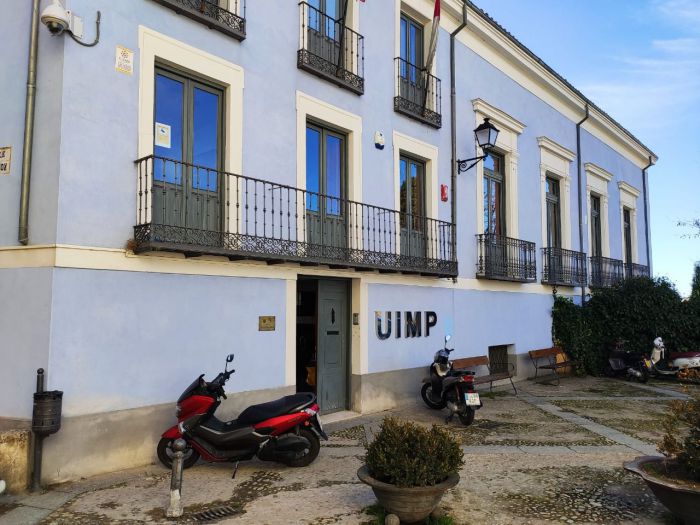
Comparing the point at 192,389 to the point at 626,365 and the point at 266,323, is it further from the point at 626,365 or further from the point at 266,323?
the point at 626,365

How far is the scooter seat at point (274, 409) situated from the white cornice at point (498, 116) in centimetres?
836

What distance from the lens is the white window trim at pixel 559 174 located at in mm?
14555

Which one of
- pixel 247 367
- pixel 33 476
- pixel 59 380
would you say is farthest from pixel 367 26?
pixel 33 476

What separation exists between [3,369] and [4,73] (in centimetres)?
328

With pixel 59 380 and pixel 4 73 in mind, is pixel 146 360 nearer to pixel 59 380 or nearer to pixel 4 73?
pixel 59 380

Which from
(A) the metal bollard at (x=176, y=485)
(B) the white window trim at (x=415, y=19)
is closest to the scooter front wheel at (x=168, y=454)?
(A) the metal bollard at (x=176, y=485)

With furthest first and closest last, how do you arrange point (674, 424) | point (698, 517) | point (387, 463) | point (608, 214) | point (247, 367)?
1. point (608, 214)
2. point (247, 367)
3. point (674, 424)
4. point (387, 463)
5. point (698, 517)

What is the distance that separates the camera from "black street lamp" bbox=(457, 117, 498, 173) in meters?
11.1

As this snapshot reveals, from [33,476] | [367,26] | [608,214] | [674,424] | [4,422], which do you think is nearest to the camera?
[674,424]

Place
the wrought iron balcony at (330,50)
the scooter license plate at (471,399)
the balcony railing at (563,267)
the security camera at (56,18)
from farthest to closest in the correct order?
the balcony railing at (563,267) → the wrought iron balcony at (330,50) → the scooter license plate at (471,399) → the security camera at (56,18)

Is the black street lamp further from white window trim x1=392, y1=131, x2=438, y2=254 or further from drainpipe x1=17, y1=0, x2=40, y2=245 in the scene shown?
drainpipe x1=17, y1=0, x2=40, y2=245

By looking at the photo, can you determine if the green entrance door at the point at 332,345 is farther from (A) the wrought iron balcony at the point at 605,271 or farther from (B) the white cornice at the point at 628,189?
(B) the white cornice at the point at 628,189

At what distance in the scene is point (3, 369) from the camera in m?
5.79

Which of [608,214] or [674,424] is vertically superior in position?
[608,214]
